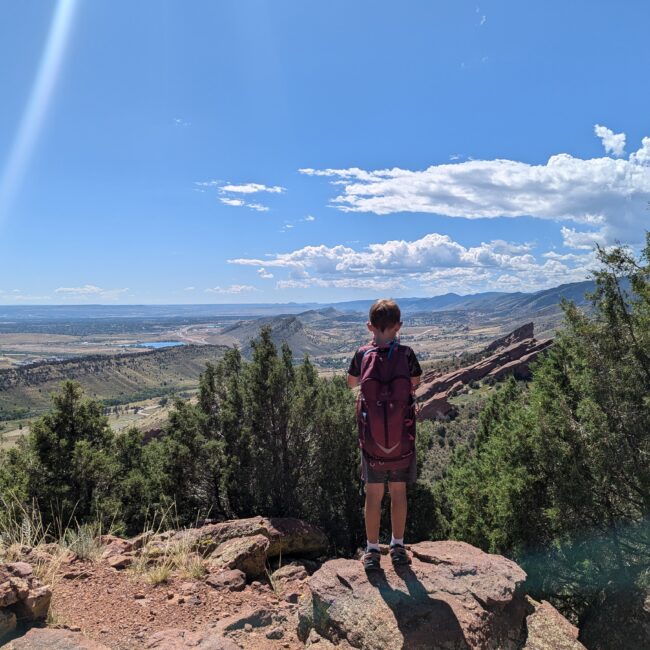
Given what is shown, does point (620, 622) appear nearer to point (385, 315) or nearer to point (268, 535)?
point (268, 535)

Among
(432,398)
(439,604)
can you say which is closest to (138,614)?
(439,604)

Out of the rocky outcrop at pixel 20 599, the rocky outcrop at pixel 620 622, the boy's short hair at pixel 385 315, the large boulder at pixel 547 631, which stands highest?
the boy's short hair at pixel 385 315

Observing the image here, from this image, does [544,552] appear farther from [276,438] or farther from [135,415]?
[135,415]

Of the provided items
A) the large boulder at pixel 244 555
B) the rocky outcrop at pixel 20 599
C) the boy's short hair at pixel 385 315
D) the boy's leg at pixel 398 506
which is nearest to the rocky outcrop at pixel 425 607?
the boy's leg at pixel 398 506

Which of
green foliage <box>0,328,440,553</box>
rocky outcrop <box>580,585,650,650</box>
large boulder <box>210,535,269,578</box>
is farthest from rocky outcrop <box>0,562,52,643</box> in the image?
green foliage <box>0,328,440,553</box>

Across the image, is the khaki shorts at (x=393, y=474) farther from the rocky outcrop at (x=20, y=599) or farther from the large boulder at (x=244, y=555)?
the rocky outcrop at (x=20, y=599)

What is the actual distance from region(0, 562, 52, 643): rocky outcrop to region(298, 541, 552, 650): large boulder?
113 inches

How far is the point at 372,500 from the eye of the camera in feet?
18.3

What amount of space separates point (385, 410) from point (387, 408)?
0.03 meters

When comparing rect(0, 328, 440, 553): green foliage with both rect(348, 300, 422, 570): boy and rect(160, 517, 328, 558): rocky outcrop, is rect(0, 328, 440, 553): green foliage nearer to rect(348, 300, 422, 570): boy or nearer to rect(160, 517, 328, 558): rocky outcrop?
rect(160, 517, 328, 558): rocky outcrop

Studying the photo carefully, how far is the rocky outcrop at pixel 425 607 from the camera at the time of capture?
4562 mm

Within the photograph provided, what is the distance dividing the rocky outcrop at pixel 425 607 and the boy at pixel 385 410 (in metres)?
0.35

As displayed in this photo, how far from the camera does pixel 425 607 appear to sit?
4812 mm

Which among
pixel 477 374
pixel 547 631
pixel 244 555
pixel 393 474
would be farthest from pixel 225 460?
pixel 477 374
